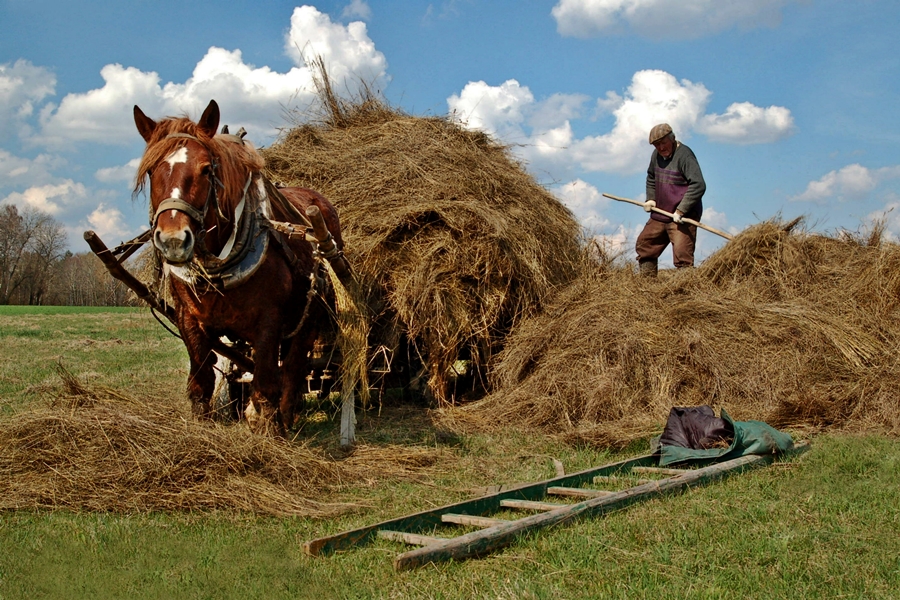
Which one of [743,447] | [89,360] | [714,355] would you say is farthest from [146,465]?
[89,360]

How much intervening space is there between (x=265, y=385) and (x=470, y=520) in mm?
1820

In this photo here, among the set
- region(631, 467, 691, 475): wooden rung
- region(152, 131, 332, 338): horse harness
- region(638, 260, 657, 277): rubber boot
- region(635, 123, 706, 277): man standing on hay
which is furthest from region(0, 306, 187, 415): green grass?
region(635, 123, 706, 277): man standing on hay

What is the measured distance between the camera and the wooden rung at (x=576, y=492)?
4.02m

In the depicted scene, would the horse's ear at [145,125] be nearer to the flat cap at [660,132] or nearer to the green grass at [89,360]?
the green grass at [89,360]

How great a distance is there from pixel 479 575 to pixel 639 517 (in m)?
1.10

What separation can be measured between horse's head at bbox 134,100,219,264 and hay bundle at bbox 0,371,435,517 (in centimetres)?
103

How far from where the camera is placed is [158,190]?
4.05m

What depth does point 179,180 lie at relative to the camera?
4.00 meters

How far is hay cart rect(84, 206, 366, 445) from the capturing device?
4.71 meters

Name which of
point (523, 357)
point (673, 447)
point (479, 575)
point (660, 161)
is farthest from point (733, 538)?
point (660, 161)

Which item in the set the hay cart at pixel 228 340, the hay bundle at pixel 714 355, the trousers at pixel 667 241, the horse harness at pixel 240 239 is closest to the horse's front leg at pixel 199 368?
the hay cart at pixel 228 340

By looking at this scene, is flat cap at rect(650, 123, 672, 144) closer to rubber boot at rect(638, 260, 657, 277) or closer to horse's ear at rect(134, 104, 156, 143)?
rubber boot at rect(638, 260, 657, 277)

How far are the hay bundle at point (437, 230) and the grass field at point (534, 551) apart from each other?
2.14 m

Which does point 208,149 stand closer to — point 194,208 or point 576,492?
point 194,208
